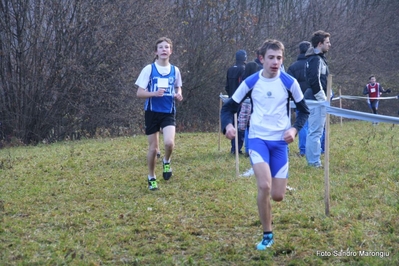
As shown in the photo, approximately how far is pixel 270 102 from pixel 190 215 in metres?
2.13

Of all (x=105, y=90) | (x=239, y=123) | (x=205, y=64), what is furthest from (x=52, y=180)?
(x=205, y=64)

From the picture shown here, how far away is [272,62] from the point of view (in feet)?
19.4

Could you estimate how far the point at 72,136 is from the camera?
826 inches

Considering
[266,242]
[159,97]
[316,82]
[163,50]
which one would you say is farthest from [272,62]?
[316,82]

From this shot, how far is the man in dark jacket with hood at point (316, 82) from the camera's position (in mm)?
9984

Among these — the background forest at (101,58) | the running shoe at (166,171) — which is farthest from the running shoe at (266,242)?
the background forest at (101,58)

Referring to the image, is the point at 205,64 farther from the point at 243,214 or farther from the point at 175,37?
the point at 243,214

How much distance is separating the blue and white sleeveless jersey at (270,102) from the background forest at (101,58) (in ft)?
46.4

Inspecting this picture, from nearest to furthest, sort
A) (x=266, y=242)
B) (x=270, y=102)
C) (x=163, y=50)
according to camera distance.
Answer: (x=266, y=242)
(x=270, y=102)
(x=163, y=50)

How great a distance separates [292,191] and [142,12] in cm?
1406

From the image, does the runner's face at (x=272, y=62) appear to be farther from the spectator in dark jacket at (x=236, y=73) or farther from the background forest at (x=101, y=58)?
the background forest at (x=101, y=58)

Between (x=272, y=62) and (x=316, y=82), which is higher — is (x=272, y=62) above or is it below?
above

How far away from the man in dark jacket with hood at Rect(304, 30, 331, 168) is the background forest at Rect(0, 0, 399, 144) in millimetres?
10875

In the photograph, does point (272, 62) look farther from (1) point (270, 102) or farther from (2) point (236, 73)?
(2) point (236, 73)
